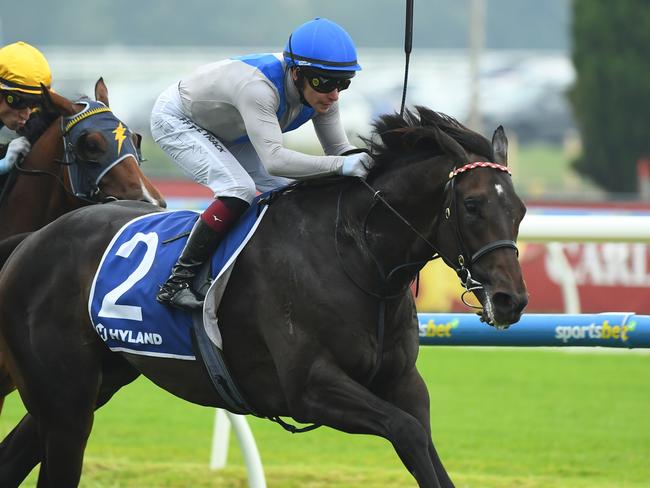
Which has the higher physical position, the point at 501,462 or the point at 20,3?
the point at 501,462

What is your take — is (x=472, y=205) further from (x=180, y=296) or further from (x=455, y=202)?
(x=180, y=296)

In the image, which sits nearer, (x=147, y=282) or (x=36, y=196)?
(x=147, y=282)

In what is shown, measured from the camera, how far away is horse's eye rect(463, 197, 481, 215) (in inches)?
165

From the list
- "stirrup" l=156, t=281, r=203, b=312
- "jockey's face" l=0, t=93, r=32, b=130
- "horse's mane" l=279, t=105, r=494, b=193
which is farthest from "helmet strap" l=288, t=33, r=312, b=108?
"jockey's face" l=0, t=93, r=32, b=130

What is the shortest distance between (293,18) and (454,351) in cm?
8234

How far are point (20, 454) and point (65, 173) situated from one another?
135 centimetres

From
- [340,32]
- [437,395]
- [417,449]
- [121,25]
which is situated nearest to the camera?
[417,449]

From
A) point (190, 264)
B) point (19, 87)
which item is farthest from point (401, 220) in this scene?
point (19, 87)

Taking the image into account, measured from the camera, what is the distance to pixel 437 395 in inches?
381

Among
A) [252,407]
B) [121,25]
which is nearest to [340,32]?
[252,407]

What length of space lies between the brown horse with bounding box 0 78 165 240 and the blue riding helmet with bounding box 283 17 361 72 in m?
1.38

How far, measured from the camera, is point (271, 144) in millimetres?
4562

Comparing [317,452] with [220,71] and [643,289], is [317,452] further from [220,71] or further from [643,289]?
[643,289]

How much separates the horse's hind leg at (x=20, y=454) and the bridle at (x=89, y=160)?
1.10m
